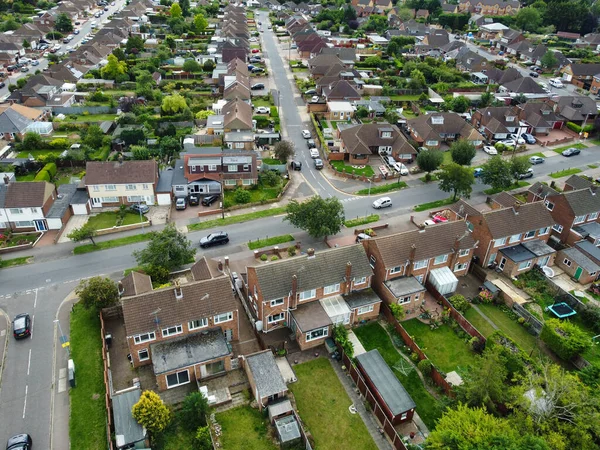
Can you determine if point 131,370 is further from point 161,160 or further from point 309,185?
point 161,160

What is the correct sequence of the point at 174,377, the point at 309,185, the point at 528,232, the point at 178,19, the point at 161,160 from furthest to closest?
the point at 178,19, the point at 161,160, the point at 309,185, the point at 528,232, the point at 174,377

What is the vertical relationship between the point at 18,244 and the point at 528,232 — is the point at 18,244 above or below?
below

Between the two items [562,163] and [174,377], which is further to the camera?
[562,163]

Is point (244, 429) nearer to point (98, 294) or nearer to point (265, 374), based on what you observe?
point (265, 374)

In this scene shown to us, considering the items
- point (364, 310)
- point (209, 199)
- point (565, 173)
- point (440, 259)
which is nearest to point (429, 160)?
point (565, 173)

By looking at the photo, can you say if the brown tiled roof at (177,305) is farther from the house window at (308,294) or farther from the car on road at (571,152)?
the car on road at (571,152)

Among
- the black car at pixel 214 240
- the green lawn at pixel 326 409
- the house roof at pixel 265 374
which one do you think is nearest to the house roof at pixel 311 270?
the house roof at pixel 265 374

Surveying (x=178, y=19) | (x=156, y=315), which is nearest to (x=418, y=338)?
(x=156, y=315)

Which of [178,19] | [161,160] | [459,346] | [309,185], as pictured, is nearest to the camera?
[459,346]

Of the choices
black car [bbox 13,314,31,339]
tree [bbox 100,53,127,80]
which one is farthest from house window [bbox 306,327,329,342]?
tree [bbox 100,53,127,80]
